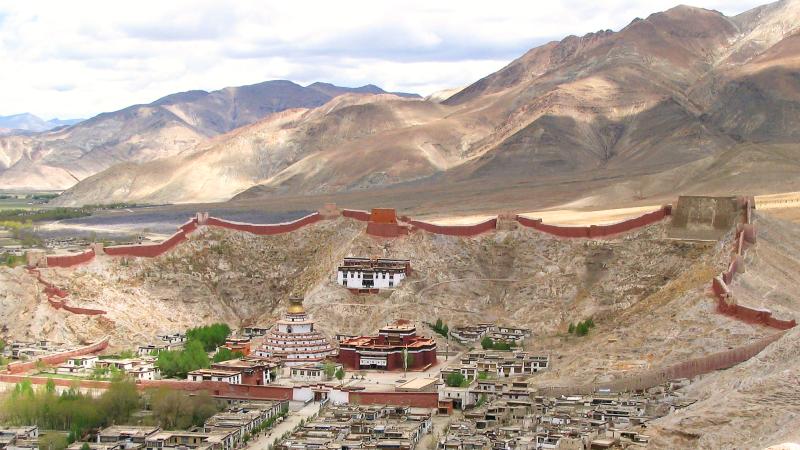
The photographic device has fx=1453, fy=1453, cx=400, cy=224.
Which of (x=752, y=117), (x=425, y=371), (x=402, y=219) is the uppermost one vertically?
(x=752, y=117)

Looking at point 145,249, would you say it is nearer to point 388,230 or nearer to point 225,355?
point 388,230

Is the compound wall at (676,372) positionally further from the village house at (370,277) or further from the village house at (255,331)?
the village house at (255,331)

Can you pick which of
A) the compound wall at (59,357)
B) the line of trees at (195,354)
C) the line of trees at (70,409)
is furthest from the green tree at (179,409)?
the compound wall at (59,357)

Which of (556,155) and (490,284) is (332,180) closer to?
(556,155)

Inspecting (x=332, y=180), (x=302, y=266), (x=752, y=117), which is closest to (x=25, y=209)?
(x=332, y=180)

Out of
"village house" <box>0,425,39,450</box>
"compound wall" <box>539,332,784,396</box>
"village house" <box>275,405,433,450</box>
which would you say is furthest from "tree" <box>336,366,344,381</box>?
"village house" <box>0,425,39,450</box>

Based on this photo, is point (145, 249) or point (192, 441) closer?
point (192, 441)

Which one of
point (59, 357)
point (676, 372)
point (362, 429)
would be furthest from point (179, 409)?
point (676, 372)
